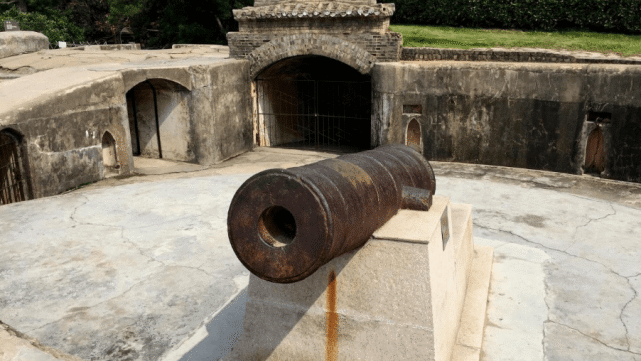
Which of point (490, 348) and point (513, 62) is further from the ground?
point (513, 62)

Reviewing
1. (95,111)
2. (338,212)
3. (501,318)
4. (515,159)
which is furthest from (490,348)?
(95,111)

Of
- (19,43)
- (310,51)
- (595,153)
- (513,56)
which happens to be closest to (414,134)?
(513,56)

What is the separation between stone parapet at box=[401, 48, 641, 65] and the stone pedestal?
25.7 ft

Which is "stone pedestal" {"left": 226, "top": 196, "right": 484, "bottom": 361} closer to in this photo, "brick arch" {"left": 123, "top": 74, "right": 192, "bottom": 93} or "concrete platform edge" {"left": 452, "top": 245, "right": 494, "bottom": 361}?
"concrete platform edge" {"left": 452, "top": 245, "right": 494, "bottom": 361}

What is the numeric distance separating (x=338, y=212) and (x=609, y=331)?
254 cm

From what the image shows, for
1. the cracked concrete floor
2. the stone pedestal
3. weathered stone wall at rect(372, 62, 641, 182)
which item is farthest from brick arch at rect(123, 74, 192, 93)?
the stone pedestal

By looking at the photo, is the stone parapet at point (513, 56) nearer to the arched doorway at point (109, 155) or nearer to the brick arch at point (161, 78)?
the brick arch at point (161, 78)

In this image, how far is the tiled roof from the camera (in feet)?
35.2

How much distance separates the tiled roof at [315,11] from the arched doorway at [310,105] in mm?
1092

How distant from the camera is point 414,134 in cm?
1038

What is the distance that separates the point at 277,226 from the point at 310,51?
363 inches

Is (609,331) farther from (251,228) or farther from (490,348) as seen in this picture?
(251,228)

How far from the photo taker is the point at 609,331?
3973 mm

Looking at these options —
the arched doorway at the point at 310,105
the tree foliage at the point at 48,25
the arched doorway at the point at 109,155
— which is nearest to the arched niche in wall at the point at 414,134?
the arched doorway at the point at 310,105
